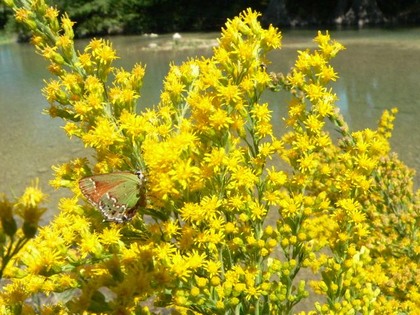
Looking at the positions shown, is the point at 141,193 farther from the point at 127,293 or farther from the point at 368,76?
the point at 368,76

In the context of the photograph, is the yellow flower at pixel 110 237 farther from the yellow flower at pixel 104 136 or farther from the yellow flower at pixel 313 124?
the yellow flower at pixel 313 124

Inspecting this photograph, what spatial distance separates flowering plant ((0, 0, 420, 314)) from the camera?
5.08ft

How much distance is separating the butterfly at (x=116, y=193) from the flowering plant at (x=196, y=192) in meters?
0.04

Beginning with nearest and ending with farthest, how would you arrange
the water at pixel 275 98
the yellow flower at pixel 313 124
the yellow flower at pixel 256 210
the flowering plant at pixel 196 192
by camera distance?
the flowering plant at pixel 196 192 → the yellow flower at pixel 256 210 → the yellow flower at pixel 313 124 → the water at pixel 275 98

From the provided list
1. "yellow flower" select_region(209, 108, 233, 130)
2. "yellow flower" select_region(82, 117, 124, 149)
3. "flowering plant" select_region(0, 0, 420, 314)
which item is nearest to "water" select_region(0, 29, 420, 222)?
"flowering plant" select_region(0, 0, 420, 314)

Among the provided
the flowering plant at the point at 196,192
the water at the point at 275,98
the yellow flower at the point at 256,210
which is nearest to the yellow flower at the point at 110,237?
the flowering plant at the point at 196,192

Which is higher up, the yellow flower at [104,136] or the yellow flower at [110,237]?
the yellow flower at [104,136]

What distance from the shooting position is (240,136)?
189 centimetres

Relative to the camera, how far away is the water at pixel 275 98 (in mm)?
8172

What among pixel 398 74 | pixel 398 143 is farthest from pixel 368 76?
pixel 398 143

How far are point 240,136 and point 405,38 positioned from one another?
19.3 m

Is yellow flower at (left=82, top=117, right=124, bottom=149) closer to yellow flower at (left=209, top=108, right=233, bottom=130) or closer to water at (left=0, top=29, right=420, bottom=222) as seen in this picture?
yellow flower at (left=209, top=108, right=233, bottom=130)

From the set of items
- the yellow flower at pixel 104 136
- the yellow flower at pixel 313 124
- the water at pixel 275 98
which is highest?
the yellow flower at pixel 104 136

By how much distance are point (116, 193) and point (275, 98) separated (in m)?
9.55
